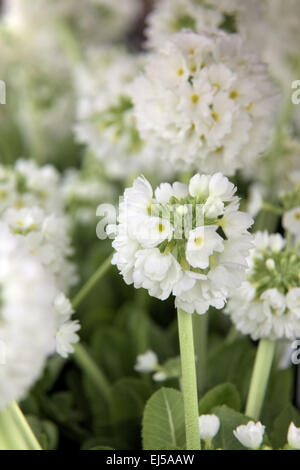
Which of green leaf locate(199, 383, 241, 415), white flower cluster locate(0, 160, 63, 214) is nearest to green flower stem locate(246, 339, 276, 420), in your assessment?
green leaf locate(199, 383, 241, 415)

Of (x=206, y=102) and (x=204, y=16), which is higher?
(x=204, y=16)

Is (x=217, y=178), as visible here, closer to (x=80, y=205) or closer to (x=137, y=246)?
(x=137, y=246)

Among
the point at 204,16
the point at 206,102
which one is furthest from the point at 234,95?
the point at 204,16

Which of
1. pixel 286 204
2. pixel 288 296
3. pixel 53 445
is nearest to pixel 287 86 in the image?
pixel 286 204

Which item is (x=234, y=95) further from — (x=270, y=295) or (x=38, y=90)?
(x=38, y=90)

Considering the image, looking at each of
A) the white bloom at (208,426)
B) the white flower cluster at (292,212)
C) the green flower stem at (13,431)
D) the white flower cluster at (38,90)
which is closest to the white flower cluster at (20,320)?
the green flower stem at (13,431)

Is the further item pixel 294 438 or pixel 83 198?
pixel 83 198
